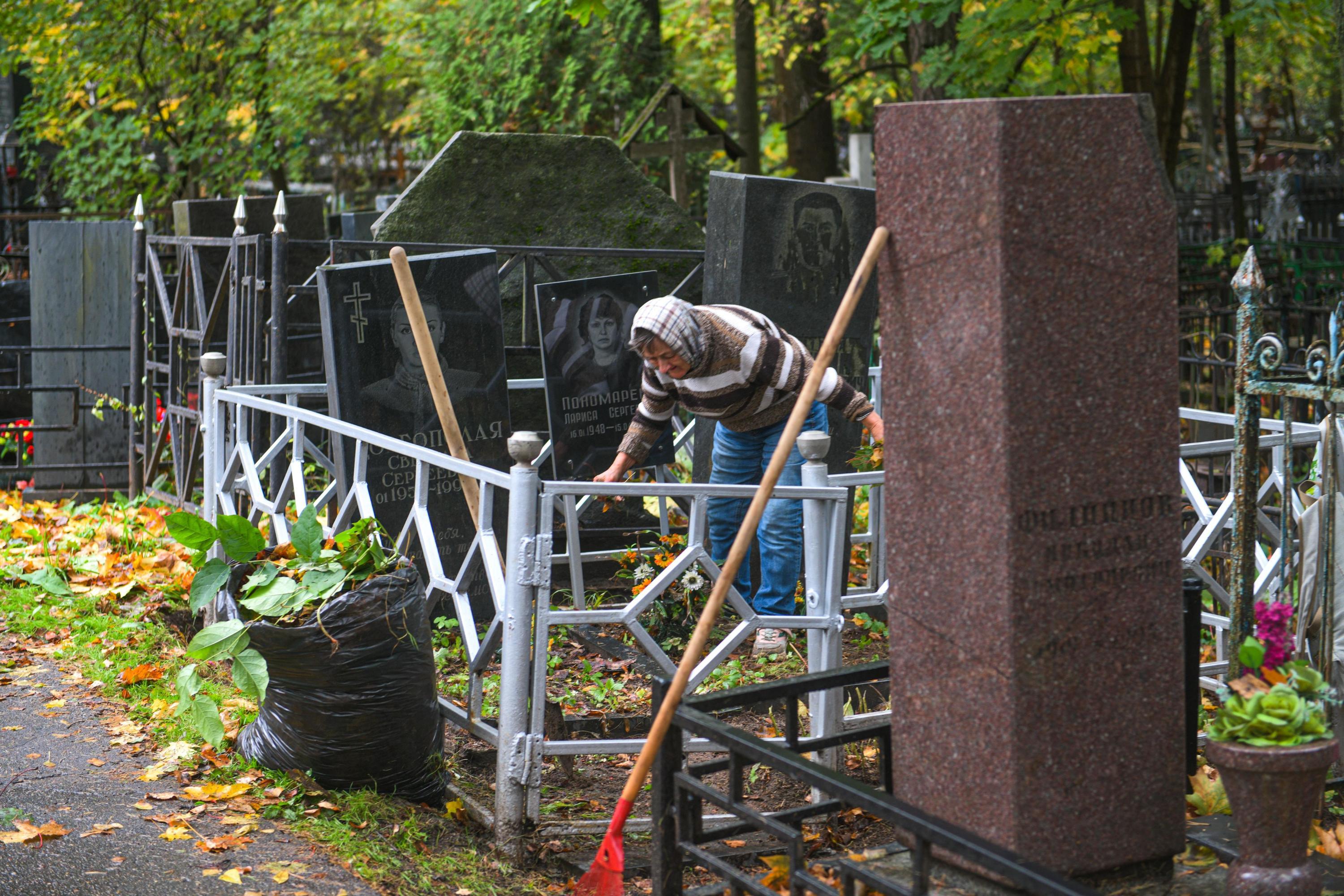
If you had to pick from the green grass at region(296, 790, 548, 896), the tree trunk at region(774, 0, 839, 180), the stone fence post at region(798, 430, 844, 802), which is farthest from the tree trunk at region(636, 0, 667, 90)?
the green grass at region(296, 790, 548, 896)

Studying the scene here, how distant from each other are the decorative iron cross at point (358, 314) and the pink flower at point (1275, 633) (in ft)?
13.4

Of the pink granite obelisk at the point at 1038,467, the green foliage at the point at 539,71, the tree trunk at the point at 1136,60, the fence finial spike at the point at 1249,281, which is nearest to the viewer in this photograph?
the pink granite obelisk at the point at 1038,467

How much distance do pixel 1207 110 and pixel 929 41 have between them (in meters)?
20.7

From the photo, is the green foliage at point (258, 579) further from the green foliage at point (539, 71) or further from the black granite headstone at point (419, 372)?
the green foliage at point (539, 71)

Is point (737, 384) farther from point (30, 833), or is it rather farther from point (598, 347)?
point (30, 833)

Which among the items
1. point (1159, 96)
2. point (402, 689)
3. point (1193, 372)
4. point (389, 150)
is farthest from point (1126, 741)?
point (389, 150)

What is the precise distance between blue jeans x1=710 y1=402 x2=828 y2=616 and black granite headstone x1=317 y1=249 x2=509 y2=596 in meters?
1.10

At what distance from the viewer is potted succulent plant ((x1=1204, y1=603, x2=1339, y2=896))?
2.67 meters

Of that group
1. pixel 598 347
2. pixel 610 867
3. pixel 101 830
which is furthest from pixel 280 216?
pixel 610 867

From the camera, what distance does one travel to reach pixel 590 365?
6.51 m

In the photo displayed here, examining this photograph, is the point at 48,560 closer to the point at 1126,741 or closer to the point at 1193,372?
the point at 1126,741

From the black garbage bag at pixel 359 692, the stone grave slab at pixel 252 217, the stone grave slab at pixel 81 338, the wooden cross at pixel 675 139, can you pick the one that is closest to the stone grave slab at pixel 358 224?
the stone grave slab at pixel 252 217

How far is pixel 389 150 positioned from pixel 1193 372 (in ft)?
70.6

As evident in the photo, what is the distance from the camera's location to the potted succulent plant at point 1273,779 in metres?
2.67
